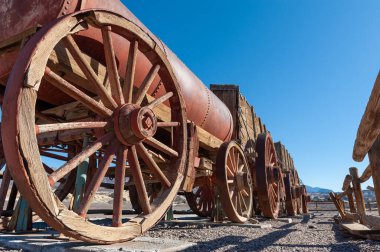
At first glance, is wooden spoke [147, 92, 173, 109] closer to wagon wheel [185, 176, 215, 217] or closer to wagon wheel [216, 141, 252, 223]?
wagon wheel [216, 141, 252, 223]

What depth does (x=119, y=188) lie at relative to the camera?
267cm

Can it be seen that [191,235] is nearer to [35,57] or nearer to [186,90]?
[186,90]

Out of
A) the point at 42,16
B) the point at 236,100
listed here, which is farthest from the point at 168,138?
the point at 236,100

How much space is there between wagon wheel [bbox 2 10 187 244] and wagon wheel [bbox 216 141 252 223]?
1.44 meters

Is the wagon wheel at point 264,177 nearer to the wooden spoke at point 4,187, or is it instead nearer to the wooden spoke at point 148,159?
the wooden spoke at point 148,159

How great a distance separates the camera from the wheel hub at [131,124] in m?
2.71

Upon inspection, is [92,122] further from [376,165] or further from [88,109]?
[376,165]

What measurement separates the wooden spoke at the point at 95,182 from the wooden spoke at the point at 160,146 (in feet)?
1.66

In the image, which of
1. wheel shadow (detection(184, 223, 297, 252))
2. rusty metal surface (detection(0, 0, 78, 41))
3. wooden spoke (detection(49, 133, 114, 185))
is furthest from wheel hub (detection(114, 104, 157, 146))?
wheel shadow (detection(184, 223, 297, 252))

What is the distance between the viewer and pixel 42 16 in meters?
2.53

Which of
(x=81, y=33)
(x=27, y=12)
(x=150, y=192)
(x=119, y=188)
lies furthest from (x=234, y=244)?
(x=150, y=192)

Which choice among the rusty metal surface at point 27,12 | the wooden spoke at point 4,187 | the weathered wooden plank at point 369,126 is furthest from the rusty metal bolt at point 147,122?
the wooden spoke at point 4,187

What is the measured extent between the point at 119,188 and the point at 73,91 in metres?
0.94

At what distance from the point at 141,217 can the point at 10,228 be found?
1.89 meters
